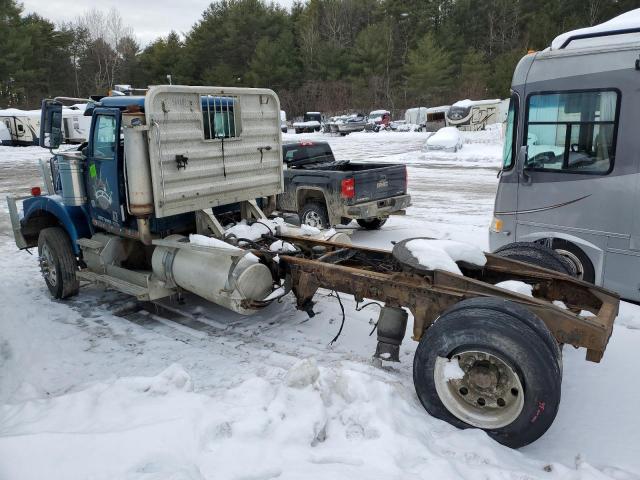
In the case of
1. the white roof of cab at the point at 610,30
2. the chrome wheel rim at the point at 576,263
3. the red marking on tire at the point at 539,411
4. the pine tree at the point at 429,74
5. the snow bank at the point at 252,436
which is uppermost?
the pine tree at the point at 429,74

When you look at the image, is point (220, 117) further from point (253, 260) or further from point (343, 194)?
point (343, 194)

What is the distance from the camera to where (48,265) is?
6.84 meters

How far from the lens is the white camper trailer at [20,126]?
3675cm

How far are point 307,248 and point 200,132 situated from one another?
5.76 feet

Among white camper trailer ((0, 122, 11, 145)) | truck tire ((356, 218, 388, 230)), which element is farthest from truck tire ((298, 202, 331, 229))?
white camper trailer ((0, 122, 11, 145))

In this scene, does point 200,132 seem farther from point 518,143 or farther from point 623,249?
point 623,249

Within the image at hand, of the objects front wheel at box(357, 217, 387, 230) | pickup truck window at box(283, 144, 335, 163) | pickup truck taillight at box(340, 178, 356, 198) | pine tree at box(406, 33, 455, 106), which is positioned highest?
pine tree at box(406, 33, 455, 106)

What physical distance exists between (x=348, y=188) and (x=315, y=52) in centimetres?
6169

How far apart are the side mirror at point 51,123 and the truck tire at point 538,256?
16.9ft

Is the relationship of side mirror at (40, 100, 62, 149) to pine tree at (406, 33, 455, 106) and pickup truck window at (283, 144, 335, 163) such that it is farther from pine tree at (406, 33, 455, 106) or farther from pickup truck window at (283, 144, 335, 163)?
pine tree at (406, 33, 455, 106)

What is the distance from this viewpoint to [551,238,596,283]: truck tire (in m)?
6.02

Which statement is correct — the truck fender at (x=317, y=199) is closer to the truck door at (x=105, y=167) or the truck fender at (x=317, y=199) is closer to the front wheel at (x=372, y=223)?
the front wheel at (x=372, y=223)

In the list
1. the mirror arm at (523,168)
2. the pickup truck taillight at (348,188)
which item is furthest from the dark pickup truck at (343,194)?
the mirror arm at (523,168)

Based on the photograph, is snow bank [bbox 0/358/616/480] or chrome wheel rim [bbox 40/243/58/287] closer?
snow bank [bbox 0/358/616/480]
